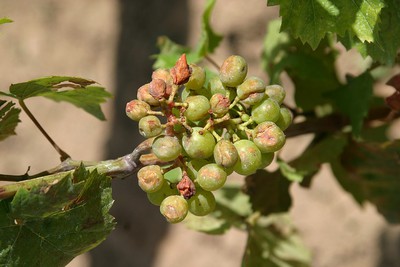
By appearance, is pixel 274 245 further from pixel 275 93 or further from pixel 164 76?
pixel 164 76

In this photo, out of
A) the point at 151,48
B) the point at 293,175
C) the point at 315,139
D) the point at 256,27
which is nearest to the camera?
the point at 293,175

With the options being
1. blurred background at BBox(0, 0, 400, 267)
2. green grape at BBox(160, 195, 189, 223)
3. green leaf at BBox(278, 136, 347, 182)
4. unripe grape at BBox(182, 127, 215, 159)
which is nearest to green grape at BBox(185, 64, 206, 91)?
unripe grape at BBox(182, 127, 215, 159)

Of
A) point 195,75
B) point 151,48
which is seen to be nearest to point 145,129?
point 195,75

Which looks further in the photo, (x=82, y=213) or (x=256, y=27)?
(x=256, y=27)

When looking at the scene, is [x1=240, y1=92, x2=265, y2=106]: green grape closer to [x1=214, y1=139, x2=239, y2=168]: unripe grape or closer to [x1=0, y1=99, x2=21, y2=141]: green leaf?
[x1=214, y1=139, x2=239, y2=168]: unripe grape

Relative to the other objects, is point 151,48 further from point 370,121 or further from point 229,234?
point 370,121

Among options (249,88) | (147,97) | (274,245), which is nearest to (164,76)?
(147,97)

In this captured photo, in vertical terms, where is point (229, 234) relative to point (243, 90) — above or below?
below
